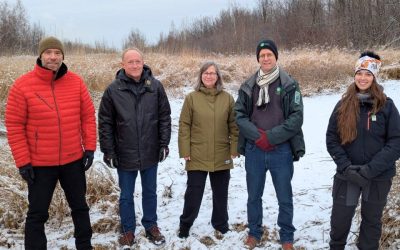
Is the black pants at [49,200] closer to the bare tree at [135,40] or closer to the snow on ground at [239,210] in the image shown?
the snow on ground at [239,210]

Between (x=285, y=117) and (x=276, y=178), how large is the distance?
1.89ft

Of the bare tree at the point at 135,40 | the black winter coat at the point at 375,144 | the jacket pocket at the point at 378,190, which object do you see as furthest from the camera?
the bare tree at the point at 135,40

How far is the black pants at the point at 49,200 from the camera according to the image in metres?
3.21

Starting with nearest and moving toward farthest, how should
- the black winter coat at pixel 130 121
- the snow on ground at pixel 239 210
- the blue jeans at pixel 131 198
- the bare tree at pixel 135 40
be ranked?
the black winter coat at pixel 130 121 → the blue jeans at pixel 131 198 → the snow on ground at pixel 239 210 → the bare tree at pixel 135 40

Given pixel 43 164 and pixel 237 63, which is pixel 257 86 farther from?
pixel 237 63

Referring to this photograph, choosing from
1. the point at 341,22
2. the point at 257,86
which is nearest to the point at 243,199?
the point at 257,86

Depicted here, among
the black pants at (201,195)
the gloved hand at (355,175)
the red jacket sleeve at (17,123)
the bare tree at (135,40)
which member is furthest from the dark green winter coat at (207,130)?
the bare tree at (135,40)

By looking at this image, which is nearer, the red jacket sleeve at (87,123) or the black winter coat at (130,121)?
the red jacket sleeve at (87,123)

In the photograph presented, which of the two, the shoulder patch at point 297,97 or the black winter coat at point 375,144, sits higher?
the shoulder patch at point 297,97

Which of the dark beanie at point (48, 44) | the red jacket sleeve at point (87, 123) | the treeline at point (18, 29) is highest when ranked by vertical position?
the treeline at point (18, 29)

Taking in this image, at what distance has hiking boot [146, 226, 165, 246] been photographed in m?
3.87

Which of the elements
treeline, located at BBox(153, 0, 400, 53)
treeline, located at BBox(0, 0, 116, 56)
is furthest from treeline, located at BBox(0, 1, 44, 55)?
treeline, located at BBox(153, 0, 400, 53)

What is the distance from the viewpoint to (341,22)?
27.6 meters

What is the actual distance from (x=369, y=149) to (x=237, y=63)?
11613mm
